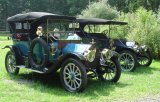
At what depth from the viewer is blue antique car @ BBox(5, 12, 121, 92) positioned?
26.1 feet

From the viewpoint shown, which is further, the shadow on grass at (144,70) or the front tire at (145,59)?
the front tire at (145,59)

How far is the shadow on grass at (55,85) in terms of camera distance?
783 cm

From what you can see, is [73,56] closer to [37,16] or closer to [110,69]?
[110,69]

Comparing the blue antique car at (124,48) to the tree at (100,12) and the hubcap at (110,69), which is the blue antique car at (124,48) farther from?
the tree at (100,12)

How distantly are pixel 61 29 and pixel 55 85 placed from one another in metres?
1.82

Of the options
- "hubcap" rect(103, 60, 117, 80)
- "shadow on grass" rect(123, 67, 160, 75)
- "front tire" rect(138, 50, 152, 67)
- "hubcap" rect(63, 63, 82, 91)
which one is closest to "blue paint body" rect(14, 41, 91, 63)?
"hubcap" rect(63, 63, 82, 91)

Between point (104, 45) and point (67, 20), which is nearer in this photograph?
point (67, 20)

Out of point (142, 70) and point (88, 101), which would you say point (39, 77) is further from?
point (142, 70)

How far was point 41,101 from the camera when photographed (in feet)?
23.1

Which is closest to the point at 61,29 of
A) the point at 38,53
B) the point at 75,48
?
the point at 38,53

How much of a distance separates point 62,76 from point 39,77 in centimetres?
191

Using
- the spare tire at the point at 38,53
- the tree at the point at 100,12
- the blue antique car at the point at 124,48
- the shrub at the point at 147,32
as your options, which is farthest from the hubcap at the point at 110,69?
the tree at the point at 100,12

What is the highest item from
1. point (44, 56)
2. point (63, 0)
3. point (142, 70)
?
point (63, 0)

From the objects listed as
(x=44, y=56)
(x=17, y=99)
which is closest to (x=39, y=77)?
(x=44, y=56)
